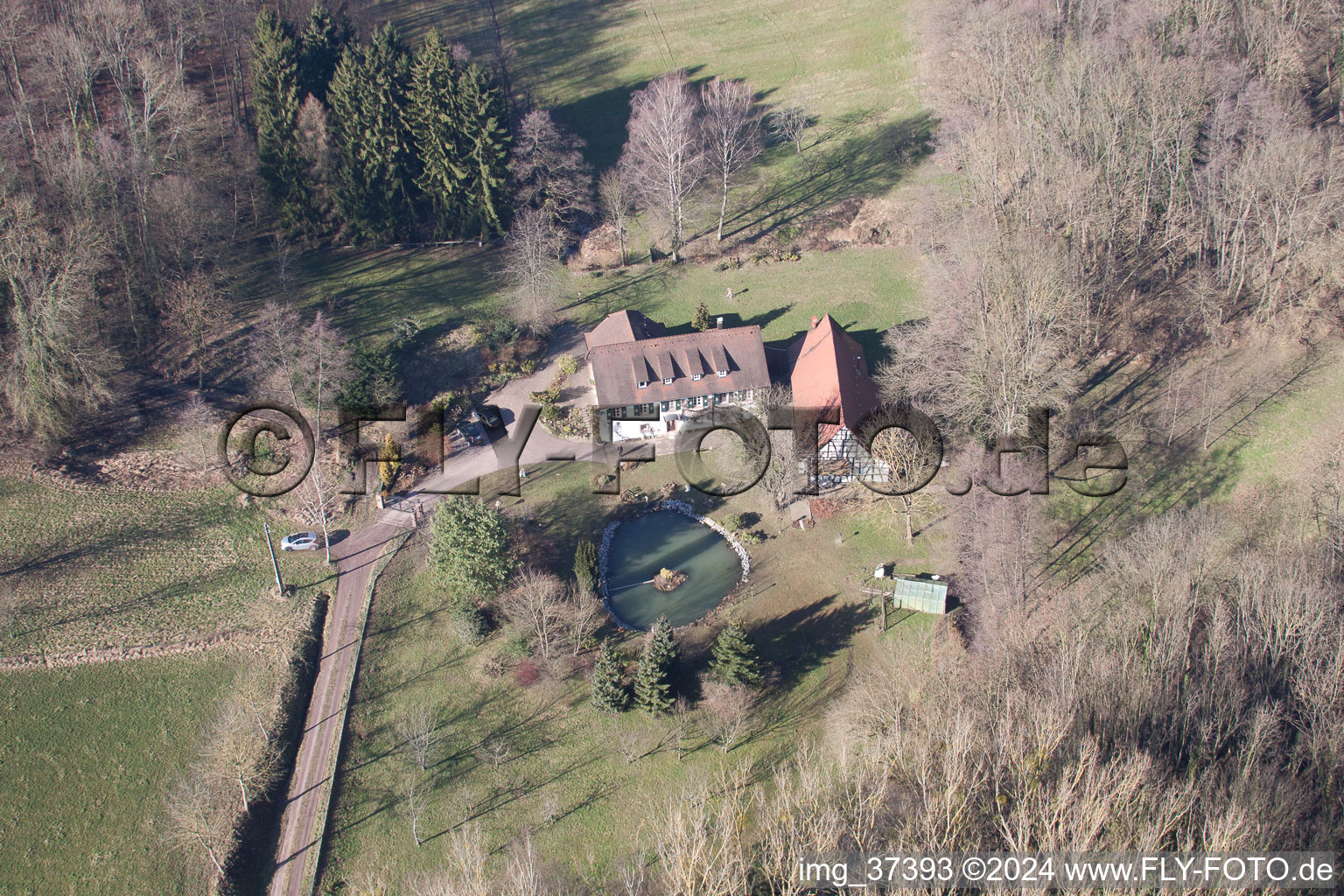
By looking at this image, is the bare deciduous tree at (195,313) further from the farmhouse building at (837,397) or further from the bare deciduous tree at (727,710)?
the bare deciduous tree at (727,710)

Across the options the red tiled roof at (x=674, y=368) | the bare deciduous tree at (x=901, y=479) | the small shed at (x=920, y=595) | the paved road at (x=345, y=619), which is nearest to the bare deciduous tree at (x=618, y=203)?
the paved road at (x=345, y=619)

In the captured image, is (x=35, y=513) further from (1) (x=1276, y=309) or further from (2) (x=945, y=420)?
(1) (x=1276, y=309)

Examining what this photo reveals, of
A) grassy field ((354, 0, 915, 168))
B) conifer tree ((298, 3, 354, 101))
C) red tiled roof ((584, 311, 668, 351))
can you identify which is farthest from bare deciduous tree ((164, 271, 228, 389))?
grassy field ((354, 0, 915, 168))

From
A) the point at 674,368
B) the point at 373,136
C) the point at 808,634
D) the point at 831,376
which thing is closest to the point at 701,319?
the point at 674,368

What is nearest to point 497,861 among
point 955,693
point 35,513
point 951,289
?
point 955,693

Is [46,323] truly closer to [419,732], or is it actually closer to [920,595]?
[419,732]

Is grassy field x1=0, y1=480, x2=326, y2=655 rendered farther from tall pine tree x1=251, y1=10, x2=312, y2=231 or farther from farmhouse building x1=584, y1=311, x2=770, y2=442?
tall pine tree x1=251, y1=10, x2=312, y2=231
